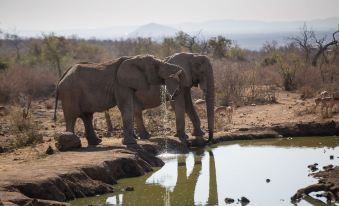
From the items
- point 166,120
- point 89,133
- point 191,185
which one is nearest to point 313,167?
point 191,185

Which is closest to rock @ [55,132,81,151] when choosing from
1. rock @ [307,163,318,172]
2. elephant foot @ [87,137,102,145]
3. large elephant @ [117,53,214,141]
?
elephant foot @ [87,137,102,145]

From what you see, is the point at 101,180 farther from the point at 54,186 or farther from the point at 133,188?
the point at 54,186

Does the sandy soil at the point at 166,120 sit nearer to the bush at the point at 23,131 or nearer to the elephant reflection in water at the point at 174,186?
the bush at the point at 23,131

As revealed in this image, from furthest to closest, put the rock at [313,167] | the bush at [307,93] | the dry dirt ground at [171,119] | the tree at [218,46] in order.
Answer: the tree at [218,46], the bush at [307,93], the dry dirt ground at [171,119], the rock at [313,167]

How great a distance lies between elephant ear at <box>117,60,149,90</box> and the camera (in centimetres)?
1590

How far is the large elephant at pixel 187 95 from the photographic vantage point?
1761 cm

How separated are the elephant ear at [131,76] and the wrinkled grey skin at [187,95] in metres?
1.43

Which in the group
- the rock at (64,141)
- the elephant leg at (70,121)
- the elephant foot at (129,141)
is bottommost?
the elephant foot at (129,141)

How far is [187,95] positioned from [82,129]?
3.77 m

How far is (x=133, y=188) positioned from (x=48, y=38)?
31464 millimetres

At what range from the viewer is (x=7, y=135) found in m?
18.9

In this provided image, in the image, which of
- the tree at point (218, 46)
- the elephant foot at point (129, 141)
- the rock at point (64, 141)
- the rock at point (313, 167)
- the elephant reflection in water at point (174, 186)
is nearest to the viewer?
the elephant reflection in water at point (174, 186)

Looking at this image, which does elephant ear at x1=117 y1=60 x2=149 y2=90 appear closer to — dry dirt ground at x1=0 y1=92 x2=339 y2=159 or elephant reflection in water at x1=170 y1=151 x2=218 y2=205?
elephant reflection in water at x1=170 y1=151 x2=218 y2=205

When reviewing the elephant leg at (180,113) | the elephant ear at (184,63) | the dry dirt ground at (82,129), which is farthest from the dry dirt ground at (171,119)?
the elephant ear at (184,63)
